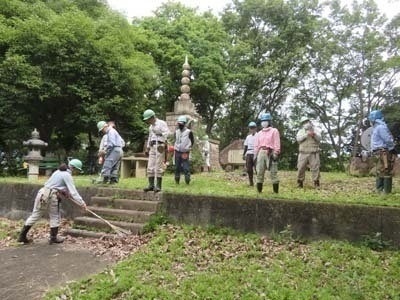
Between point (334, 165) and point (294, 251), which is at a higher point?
point (334, 165)

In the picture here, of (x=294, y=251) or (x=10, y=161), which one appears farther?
(x=10, y=161)

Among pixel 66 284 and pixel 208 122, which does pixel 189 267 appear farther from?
pixel 208 122

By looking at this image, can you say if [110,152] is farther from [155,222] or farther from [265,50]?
[265,50]

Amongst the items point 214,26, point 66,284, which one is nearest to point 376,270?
point 66,284

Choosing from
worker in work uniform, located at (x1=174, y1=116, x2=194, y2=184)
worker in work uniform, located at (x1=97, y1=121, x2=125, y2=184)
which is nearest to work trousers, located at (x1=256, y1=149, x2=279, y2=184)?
worker in work uniform, located at (x1=174, y1=116, x2=194, y2=184)

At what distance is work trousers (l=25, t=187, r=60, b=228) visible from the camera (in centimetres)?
634

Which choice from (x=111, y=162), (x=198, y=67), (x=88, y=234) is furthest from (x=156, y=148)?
(x=198, y=67)

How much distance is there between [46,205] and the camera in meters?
6.45

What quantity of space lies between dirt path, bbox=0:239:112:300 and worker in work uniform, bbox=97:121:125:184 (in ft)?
8.17

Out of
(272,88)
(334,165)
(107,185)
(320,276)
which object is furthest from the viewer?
(272,88)

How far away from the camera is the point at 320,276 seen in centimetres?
436

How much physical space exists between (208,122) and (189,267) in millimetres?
22130

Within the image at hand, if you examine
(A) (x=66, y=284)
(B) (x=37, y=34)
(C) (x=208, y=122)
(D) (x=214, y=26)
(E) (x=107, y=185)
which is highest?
(D) (x=214, y=26)

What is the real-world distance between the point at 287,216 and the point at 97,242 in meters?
3.29
